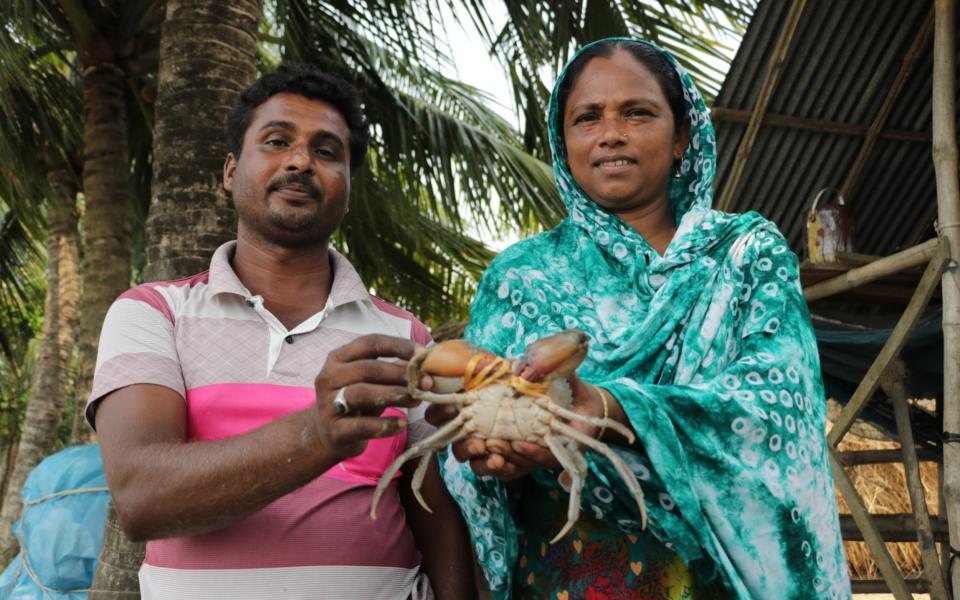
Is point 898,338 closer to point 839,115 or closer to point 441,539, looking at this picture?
point 839,115

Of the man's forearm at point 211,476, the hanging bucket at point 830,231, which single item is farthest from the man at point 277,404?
the hanging bucket at point 830,231

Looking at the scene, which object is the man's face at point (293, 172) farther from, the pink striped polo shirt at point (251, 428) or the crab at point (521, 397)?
the crab at point (521, 397)

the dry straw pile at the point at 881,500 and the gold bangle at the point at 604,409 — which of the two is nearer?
the gold bangle at the point at 604,409

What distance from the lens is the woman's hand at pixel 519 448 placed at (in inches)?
53.8

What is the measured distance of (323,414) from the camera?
137 cm

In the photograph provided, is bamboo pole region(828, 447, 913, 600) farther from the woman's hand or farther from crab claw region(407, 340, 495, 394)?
crab claw region(407, 340, 495, 394)

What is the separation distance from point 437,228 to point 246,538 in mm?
6725

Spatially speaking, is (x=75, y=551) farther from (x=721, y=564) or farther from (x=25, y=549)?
(x=721, y=564)

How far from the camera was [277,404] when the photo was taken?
1.75 meters

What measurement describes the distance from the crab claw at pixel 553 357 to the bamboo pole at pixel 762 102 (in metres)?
3.40

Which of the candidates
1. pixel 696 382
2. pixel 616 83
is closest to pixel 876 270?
pixel 616 83

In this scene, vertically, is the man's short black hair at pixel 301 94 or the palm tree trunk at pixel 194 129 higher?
the palm tree trunk at pixel 194 129

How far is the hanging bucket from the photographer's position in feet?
13.8

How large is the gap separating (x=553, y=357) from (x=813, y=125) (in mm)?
3816
